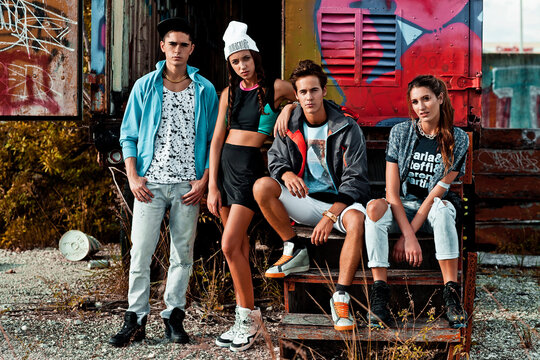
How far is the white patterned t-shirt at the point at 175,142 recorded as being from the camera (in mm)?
3561

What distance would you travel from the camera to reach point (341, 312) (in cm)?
310

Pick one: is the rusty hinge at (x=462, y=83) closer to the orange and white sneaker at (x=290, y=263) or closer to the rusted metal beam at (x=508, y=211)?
the orange and white sneaker at (x=290, y=263)

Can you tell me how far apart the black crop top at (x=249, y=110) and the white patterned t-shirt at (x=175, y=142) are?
12.3 inches

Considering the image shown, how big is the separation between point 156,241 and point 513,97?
1560 centimetres

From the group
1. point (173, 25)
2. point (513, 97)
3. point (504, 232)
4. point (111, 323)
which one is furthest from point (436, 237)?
point (513, 97)

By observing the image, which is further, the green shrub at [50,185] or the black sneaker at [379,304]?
the green shrub at [50,185]

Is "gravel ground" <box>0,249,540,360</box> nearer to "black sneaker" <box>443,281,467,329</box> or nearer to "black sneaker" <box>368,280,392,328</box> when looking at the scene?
"black sneaker" <box>443,281,467,329</box>

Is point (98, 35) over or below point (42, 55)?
over

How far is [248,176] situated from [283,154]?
0.92 feet

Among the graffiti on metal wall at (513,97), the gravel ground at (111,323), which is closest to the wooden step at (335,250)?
the gravel ground at (111,323)

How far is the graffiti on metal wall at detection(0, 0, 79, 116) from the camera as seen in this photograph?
443cm

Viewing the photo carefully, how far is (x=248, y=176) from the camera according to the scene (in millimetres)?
3555

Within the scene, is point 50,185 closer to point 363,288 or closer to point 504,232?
point 363,288

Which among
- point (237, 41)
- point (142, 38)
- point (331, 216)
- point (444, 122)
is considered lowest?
point (331, 216)
